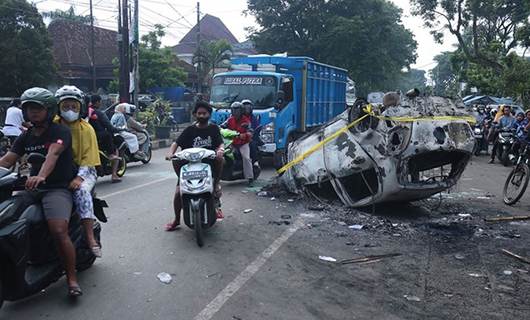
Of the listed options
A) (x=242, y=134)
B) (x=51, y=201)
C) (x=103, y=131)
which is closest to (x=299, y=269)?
(x=51, y=201)

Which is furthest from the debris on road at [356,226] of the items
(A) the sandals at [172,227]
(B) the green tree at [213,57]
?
(B) the green tree at [213,57]

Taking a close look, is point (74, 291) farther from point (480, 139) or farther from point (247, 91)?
point (480, 139)

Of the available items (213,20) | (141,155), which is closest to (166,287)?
(141,155)

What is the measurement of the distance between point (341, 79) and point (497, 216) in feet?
39.2

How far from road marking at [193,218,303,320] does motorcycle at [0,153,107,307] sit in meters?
1.23

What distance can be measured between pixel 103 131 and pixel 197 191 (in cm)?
474

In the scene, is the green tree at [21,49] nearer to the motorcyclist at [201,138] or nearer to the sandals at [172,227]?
the motorcyclist at [201,138]

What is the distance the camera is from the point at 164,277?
470cm

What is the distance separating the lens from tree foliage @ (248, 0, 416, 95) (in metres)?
37.1

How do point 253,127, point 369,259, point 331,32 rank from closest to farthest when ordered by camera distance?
point 369,259
point 253,127
point 331,32

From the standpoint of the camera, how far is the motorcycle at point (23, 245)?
11.5 feet

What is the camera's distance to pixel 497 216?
736 centimetres

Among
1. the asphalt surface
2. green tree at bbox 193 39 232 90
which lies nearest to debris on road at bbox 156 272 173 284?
the asphalt surface

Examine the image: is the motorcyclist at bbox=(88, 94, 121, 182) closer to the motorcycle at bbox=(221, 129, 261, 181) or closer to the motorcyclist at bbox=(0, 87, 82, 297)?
the motorcycle at bbox=(221, 129, 261, 181)
